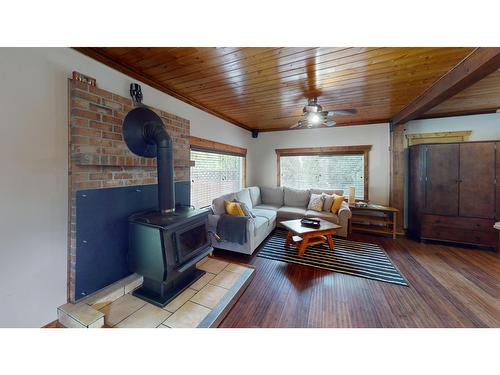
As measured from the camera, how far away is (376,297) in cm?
193

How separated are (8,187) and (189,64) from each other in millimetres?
1727

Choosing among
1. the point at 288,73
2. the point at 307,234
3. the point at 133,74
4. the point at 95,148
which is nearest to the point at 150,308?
the point at 95,148

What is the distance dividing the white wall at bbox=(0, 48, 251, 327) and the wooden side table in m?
4.44

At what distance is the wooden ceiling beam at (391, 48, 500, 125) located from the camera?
1.54 metres

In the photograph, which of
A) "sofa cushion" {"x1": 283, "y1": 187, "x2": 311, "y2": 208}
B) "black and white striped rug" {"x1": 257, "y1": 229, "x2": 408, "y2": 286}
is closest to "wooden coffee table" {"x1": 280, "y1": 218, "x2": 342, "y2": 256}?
"black and white striped rug" {"x1": 257, "y1": 229, "x2": 408, "y2": 286}

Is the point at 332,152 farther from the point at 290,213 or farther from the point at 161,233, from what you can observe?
the point at 161,233

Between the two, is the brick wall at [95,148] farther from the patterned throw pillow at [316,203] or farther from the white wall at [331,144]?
the white wall at [331,144]

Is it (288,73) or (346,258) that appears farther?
(346,258)

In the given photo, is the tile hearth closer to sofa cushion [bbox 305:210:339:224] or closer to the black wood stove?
the black wood stove

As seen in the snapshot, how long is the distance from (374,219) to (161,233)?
13.6ft

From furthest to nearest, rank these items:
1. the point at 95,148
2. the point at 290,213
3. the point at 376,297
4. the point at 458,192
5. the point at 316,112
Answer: the point at 290,213 → the point at 458,192 → the point at 316,112 → the point at 376,297 → the point at 95,148
